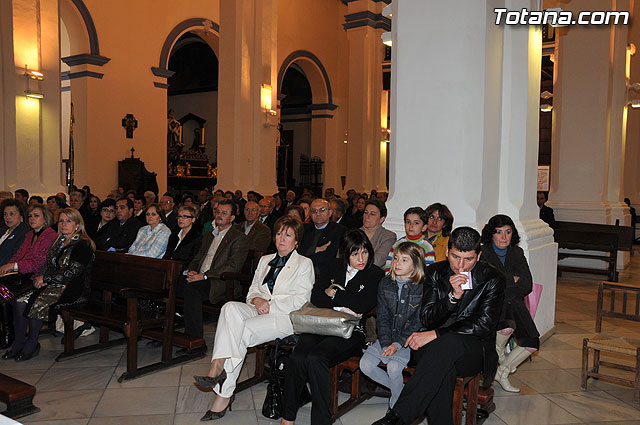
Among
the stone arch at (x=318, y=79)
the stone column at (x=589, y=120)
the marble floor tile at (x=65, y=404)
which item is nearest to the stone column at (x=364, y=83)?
the stone arch at (x=318, y=79)

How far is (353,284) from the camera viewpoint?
3785 millimetres

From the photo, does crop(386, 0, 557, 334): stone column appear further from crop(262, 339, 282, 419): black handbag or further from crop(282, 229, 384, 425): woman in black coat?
crop(262, 339, 282, 419): black handbag

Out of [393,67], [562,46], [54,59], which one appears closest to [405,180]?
[393,67]

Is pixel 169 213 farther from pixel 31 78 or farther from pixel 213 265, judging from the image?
pixel 31 78

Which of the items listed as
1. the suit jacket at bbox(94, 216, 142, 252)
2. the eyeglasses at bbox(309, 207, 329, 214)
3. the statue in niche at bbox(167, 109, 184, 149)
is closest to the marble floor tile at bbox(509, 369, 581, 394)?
the eyeglasses at bbox(309, 207, 329, 214)

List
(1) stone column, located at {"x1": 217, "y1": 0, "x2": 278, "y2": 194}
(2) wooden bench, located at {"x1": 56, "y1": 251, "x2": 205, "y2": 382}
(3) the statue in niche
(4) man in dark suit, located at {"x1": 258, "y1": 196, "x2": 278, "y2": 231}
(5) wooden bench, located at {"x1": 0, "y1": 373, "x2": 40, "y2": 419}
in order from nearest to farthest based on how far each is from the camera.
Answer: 1. (5) wooden bench, located at {"x1": 0, "y1": 373, "x2": 40, "y2": 419}
2. (2) wooden bench, located at {"x1": 56, "y1": 251, "x2": 205, "y2": 382}
3. (4) man in dark suit, located at {"x1": 258, "y1": 196, "x2": 278, "y2": 231}
4. (1) stone column, located at {"x1": 217, "y1": 0, "x2": 278, "y2": 194}
5. (3) the statue in niche

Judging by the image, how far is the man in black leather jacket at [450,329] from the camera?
9.99ft

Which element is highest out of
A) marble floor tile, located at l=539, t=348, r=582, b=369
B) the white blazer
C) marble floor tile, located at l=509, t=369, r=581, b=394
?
the white blazer

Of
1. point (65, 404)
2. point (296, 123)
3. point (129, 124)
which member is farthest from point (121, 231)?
point (296, 123)

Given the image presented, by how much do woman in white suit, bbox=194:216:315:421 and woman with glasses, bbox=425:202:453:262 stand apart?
4.09ft

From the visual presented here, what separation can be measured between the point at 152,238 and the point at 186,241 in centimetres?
36

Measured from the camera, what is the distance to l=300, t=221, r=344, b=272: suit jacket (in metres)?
4.97

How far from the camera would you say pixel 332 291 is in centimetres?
376

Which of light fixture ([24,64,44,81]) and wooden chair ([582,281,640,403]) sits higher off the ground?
light fixture ([24,64,44,81])
